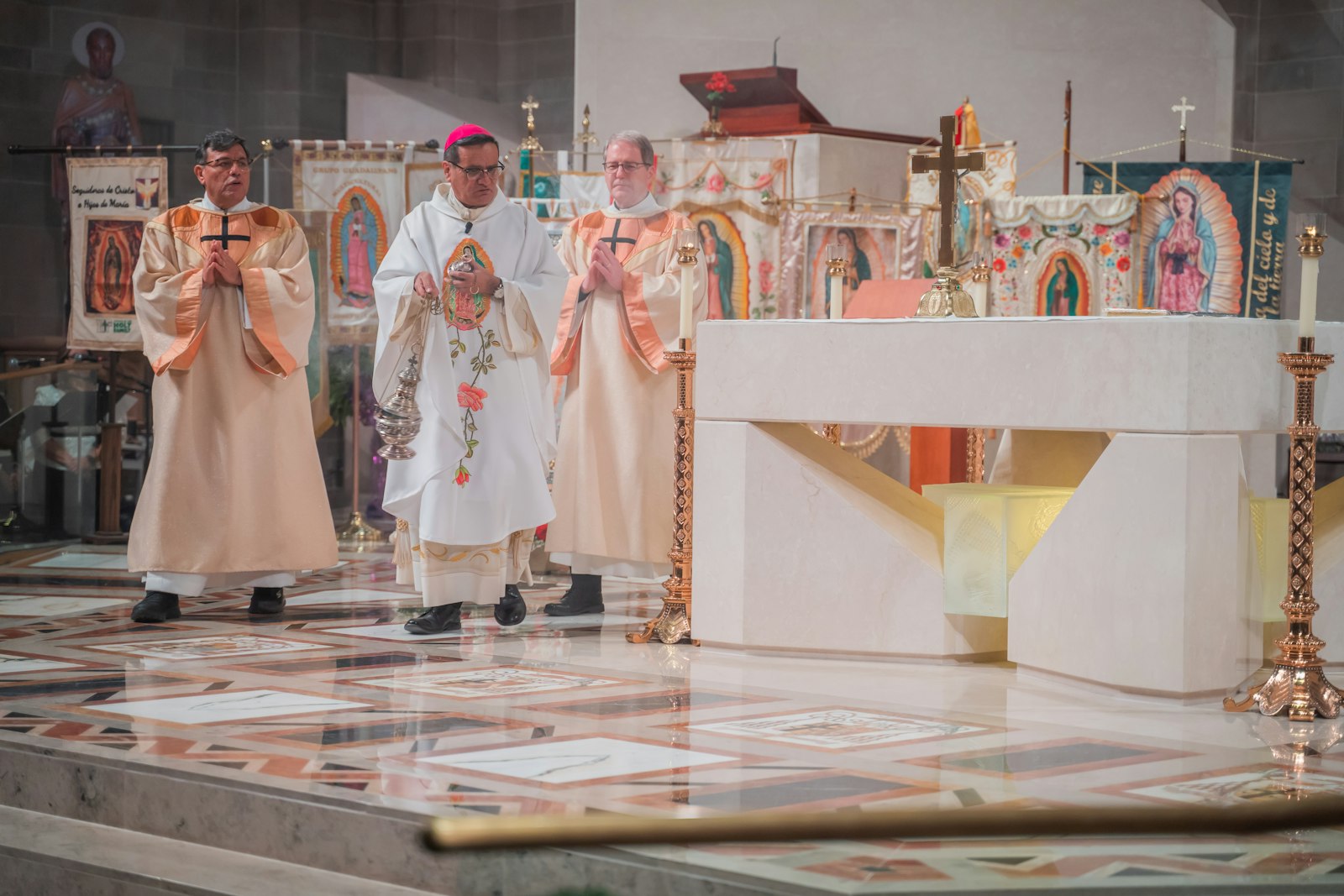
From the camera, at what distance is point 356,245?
10398 mm

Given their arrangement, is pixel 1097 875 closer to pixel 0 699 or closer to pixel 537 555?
pixel 0 699

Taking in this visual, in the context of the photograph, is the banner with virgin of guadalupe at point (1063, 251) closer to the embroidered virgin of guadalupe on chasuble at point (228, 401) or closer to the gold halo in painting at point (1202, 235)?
the gold halo in painting at point (1202, 235)

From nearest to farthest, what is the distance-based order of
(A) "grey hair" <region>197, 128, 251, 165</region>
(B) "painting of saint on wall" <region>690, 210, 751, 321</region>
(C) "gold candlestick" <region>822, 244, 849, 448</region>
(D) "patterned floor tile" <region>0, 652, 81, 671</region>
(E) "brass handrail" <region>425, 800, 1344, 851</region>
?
(E) "brass handrail" <region>425, 800, 1344, 851</region>, (D) "patterned floor tile" <region>0, 652, 81, 671</region>, (C) "gold candlestick" <region>822, 244, 849, 448</region>, (A) "grey hair" <region>197, 128, 251, 165</region>, (B) "painting of saint on wall" <region>690, 210, 751, 321</region>

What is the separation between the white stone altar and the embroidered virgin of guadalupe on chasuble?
195 centimetres

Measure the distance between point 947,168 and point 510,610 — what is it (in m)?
2.45

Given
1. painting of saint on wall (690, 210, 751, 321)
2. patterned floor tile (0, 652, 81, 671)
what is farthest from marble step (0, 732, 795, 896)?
painting of saint on wall (690, 210, 751, 321)

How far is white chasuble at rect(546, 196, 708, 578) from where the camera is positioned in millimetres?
6906

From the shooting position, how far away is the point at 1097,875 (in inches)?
116

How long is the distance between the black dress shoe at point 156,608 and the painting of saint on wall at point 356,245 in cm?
390

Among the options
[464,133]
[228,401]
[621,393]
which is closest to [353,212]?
[228,401]

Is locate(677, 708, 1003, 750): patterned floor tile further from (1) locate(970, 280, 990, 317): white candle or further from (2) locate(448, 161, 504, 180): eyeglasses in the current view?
(2) locate(448, 161, 504, 180): eyeglasses

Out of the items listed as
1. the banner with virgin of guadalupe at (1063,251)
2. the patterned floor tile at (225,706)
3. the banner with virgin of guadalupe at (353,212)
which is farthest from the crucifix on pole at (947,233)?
the banner with virgin of guadalupe at (353,212)

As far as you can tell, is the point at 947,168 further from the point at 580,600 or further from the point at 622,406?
the point at 580,600

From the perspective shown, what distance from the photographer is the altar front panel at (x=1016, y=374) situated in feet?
16.0
